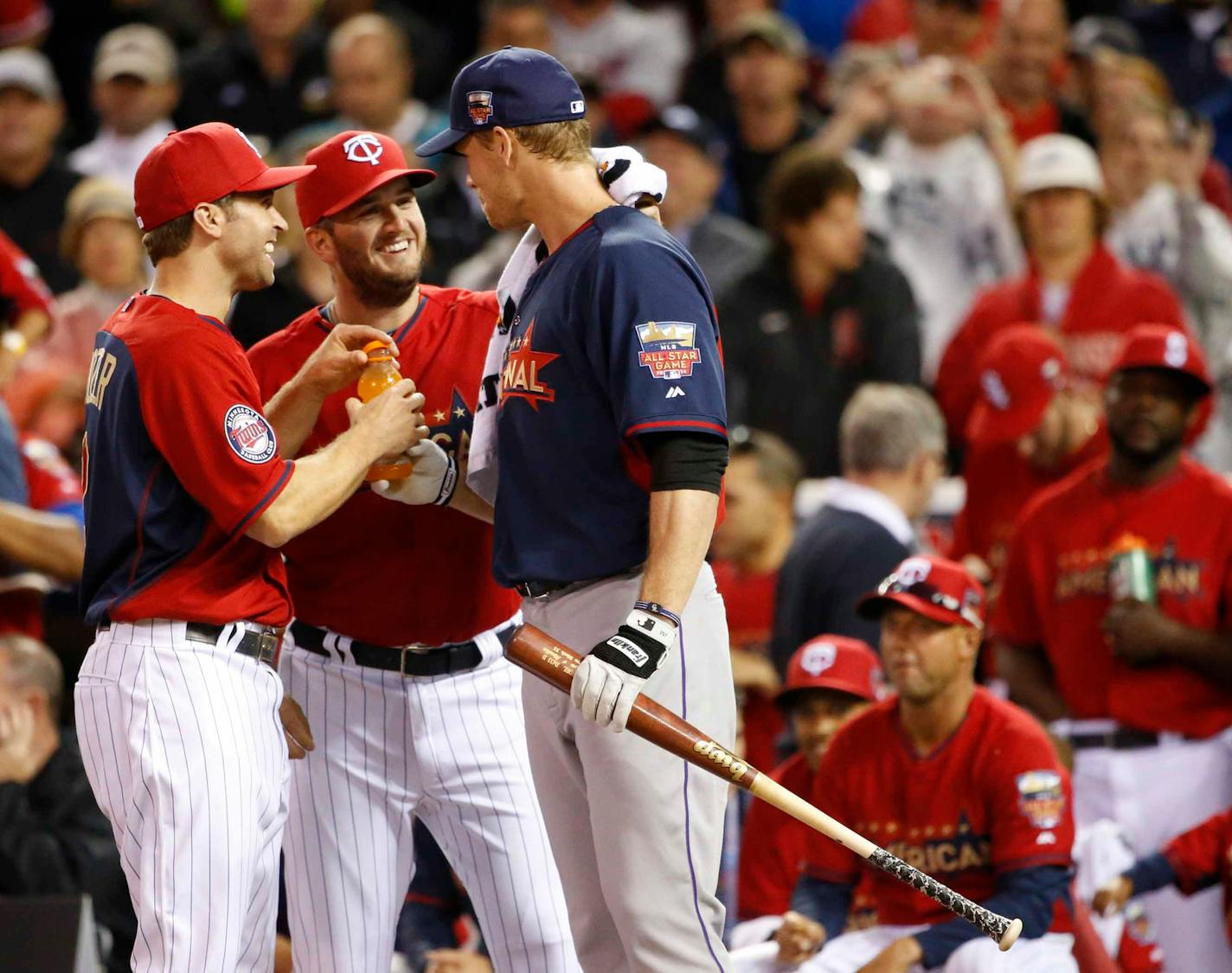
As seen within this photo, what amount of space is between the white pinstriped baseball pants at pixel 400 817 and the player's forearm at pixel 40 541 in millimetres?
2315

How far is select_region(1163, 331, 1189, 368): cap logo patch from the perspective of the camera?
6.29 m

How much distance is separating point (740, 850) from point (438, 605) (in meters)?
2.18

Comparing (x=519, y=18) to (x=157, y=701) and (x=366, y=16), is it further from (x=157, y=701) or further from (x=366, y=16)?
(x=157, y=701)

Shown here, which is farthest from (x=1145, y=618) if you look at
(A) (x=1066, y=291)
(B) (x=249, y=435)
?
(B) (x=249, y=435)

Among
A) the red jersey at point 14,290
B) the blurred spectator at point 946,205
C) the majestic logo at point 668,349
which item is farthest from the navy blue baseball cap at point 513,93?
the blurred spectator at point 946,205

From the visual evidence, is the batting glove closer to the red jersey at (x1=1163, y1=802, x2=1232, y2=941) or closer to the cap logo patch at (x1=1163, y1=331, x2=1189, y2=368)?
the red jersey at (x1=1163, y1=802, x2=1232, y2=941)

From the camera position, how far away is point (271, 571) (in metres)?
4.23

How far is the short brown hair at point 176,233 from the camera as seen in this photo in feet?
13.4

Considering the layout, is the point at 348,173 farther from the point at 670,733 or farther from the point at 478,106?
the point at 670,733

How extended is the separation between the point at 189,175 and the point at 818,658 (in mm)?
2837

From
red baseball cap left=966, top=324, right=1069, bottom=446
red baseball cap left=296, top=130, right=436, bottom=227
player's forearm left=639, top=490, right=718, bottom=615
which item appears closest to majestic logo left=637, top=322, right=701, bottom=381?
player's forearm left=639, top=490, right=718, bottom=615

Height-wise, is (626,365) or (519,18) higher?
(519,18)

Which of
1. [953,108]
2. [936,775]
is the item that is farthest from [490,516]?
[953,108]

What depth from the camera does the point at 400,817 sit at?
451 cm
